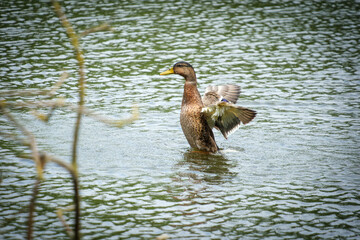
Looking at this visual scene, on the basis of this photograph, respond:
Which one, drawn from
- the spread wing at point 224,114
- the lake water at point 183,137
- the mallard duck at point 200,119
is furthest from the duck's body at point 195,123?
the lake water at point 183,137

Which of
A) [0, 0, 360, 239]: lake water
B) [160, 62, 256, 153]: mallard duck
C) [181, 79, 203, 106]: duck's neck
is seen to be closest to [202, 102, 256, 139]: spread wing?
[160, 62, 256, 153]: mallard duck

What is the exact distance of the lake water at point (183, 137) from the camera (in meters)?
5.63

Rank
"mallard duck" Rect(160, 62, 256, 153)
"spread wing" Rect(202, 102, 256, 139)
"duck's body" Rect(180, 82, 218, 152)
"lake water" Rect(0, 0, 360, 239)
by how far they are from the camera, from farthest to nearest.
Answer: "duck's body" Rect(180, 82, 218, 152) → "mallard duck" Rect(160, 62, 256, 153) → "spread wing" Rect(202, 102, 256, 139) → "lake water" Rect(0, 0, 360, 239)

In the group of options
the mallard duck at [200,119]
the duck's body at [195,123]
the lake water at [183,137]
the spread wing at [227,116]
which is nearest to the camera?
the lake water at [183,137]

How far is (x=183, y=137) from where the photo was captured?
Result: 8.77m

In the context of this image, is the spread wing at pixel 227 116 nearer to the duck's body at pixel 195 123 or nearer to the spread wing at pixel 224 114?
the spread wing at pixel 224 114

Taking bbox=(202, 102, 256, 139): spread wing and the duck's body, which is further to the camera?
the duck's body

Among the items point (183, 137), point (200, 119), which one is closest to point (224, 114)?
point (200, 119)

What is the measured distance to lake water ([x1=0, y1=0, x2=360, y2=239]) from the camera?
5633 millimetres

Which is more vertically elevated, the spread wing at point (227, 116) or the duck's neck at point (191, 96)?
the duck's neck at point (191, 96)

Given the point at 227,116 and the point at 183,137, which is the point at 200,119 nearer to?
the point at 227,116

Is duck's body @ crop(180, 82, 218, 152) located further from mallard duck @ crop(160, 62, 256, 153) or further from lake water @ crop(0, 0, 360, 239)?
lake water @ crop(0, 0, 360, 239)

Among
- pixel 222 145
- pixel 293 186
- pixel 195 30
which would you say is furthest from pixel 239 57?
pixel 293 186

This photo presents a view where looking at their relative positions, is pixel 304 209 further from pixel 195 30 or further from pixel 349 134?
pixel 195 30
